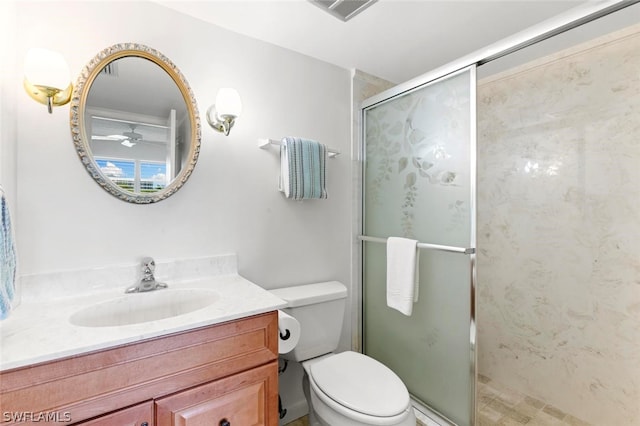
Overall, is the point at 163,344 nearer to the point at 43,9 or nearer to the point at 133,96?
the point at 133,96

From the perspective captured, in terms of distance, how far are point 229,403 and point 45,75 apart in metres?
1.28

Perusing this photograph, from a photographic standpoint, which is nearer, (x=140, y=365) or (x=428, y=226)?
(x=140, y=365)

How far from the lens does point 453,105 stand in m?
1.58

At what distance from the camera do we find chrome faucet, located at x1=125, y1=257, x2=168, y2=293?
50.6 inches

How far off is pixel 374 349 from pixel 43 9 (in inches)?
94.3

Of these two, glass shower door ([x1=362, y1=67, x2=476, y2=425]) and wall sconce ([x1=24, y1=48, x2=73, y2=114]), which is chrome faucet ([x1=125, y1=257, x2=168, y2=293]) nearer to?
wall sconce ([x1=24, y1=48, x2=73, y2=114])

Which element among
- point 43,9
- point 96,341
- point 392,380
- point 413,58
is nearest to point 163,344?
point 96,341

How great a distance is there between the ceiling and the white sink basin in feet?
4.29

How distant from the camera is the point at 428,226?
5.63 ft

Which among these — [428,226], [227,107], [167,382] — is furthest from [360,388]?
[227,107]

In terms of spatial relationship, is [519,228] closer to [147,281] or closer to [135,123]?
[147,281]

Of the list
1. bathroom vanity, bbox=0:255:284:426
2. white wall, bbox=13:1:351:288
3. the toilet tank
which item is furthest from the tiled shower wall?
bathroom vanity, bbox=0:255:284:426

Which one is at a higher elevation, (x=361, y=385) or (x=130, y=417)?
(x=130, y=417)

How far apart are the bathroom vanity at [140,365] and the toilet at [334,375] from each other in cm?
27
